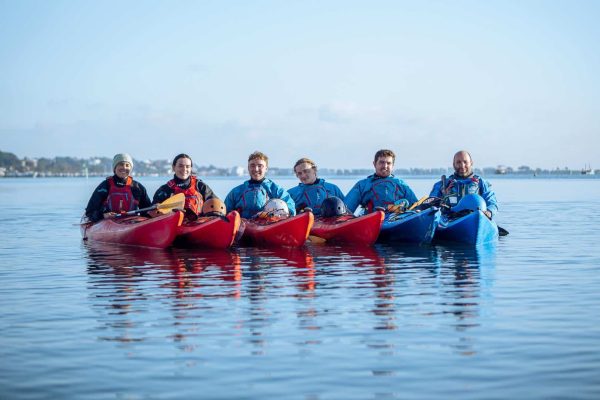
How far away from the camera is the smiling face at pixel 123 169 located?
1870 cm

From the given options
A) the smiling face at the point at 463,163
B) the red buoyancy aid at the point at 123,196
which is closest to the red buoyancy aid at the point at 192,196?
the red buoyancy aid at the point at 123,196

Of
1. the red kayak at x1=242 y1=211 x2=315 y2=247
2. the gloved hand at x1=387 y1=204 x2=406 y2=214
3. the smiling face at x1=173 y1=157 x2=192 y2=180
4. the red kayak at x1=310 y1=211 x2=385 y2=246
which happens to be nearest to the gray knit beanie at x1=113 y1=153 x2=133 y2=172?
the smiling face at x1=173 y1=157 x2=192 y2=180

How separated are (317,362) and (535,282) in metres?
5.81

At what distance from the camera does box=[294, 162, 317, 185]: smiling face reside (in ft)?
63.4

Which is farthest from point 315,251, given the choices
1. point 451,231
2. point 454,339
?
point 454,339

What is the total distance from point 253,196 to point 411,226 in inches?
127

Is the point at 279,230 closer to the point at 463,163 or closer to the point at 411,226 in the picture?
the point at 411,226

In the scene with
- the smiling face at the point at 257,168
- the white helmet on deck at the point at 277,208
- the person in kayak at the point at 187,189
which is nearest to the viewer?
the white helmet on deck at the point at 277,208

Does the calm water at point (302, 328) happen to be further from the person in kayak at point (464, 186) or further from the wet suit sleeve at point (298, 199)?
the wet suit sleeve at point (298, 199)

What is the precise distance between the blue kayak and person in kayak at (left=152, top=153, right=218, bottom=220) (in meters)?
3.61

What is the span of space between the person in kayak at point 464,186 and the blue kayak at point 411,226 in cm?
106

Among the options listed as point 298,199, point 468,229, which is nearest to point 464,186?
point 468,229

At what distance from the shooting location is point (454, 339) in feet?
27.0

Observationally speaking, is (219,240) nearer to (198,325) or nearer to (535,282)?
(535,282)
